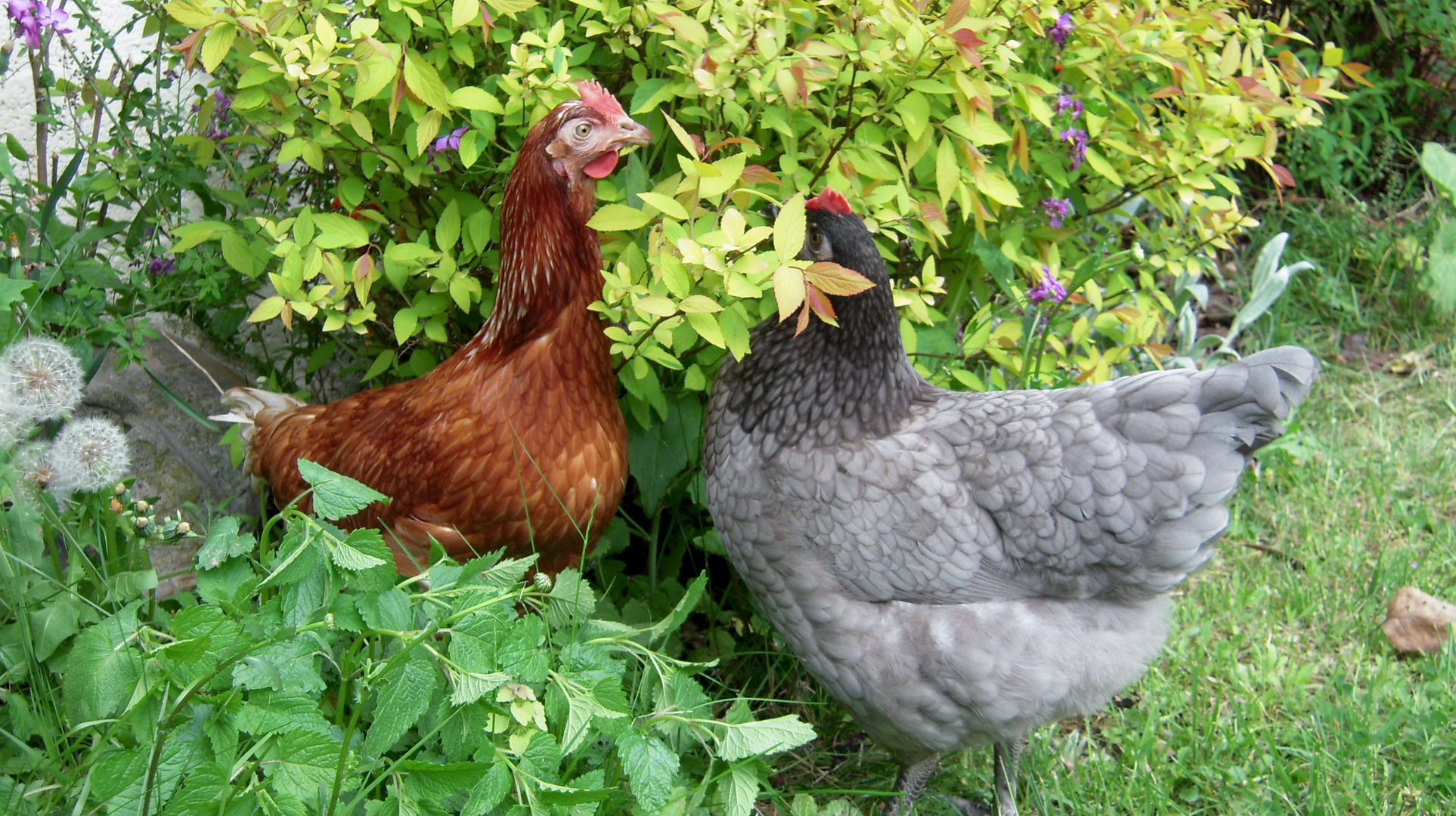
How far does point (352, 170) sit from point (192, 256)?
45 cm

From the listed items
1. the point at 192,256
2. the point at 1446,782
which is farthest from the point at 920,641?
the point at 192,256

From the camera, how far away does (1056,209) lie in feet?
9.39

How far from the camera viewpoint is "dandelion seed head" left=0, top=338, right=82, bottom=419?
6.81 feet

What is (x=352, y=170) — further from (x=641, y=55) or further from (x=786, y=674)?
(x=786, y=674)

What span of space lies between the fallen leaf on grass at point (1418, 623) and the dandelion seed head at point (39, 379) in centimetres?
A: 338

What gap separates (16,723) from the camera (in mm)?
1962

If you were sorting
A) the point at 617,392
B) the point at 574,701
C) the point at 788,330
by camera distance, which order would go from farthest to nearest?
the point at 617,392 → the point at 788,330 → the point at 574,701

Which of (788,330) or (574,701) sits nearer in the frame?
(574,701)

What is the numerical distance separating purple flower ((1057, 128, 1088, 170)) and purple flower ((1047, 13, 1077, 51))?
20 centimetres

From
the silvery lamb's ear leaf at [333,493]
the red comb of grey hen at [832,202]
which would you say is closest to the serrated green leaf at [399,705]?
the silvery lamb's ear leaf at [333,493]

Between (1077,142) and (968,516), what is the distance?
1064 millimetres

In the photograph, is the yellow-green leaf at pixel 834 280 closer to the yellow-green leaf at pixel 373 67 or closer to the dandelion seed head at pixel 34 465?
the yellow-green leaf at pixel 373 67

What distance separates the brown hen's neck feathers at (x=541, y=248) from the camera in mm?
2283

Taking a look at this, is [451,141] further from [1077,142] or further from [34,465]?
[1077,142]
